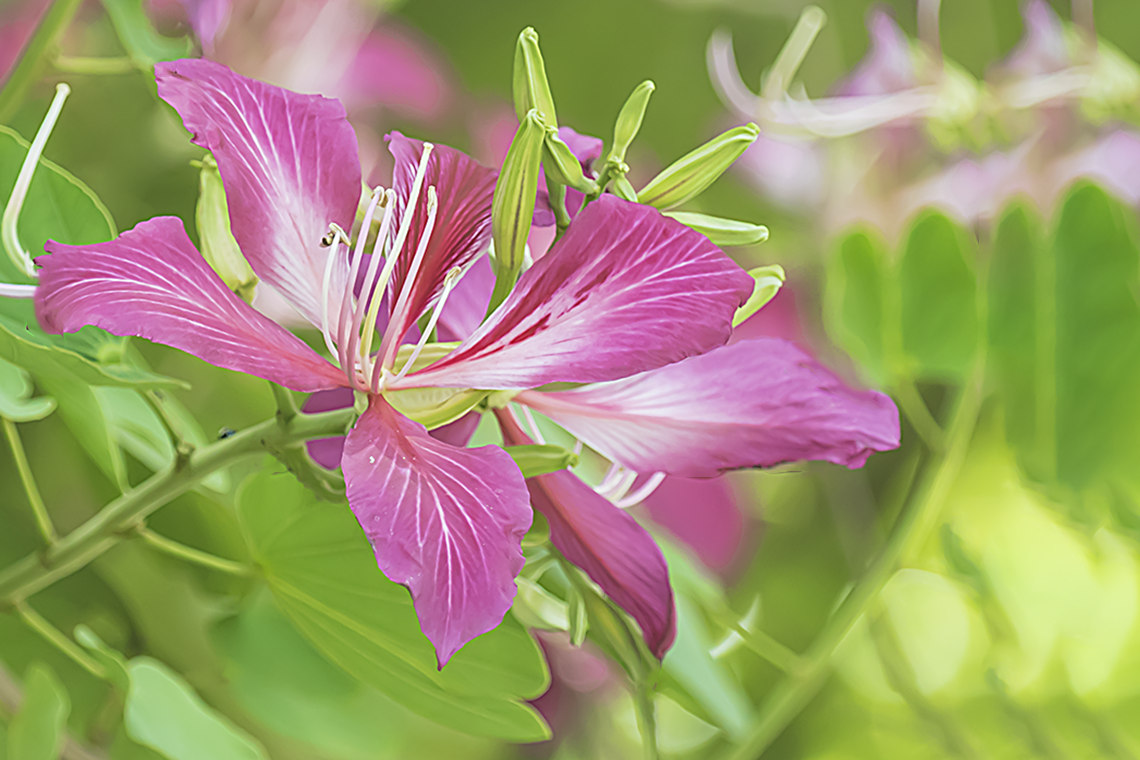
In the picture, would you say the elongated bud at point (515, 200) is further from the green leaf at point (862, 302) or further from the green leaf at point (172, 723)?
the green leaf at point (862, 302)

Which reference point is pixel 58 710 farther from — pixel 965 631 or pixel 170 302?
pixel 965 631

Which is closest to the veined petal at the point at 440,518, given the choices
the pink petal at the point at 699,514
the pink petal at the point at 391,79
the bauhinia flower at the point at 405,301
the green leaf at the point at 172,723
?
the bauhinia flower at the point at 405,301

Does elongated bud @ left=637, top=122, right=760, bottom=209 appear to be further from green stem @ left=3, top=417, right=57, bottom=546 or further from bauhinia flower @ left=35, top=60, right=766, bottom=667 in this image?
green stem @ left=3, top=417, right=57, bottom=546

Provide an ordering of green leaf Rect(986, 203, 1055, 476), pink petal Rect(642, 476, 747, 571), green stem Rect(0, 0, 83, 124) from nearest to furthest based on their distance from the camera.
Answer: green stem Rect(0, 0, 83, 124) < green leaf Rect(986, 203, 1055, 476) < pink petal Rect(642, 476, 747, 571)

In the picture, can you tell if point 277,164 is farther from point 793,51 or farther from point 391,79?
point 391,79

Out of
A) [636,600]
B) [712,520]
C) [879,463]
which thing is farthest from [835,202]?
[636,600]

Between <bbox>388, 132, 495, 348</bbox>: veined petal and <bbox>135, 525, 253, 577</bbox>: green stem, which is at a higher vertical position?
<bbox>388, 132, 495, 348</bbox>: veined petal

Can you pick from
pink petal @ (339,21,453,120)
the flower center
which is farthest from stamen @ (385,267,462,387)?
pink petal @ (339,21,453,120)
